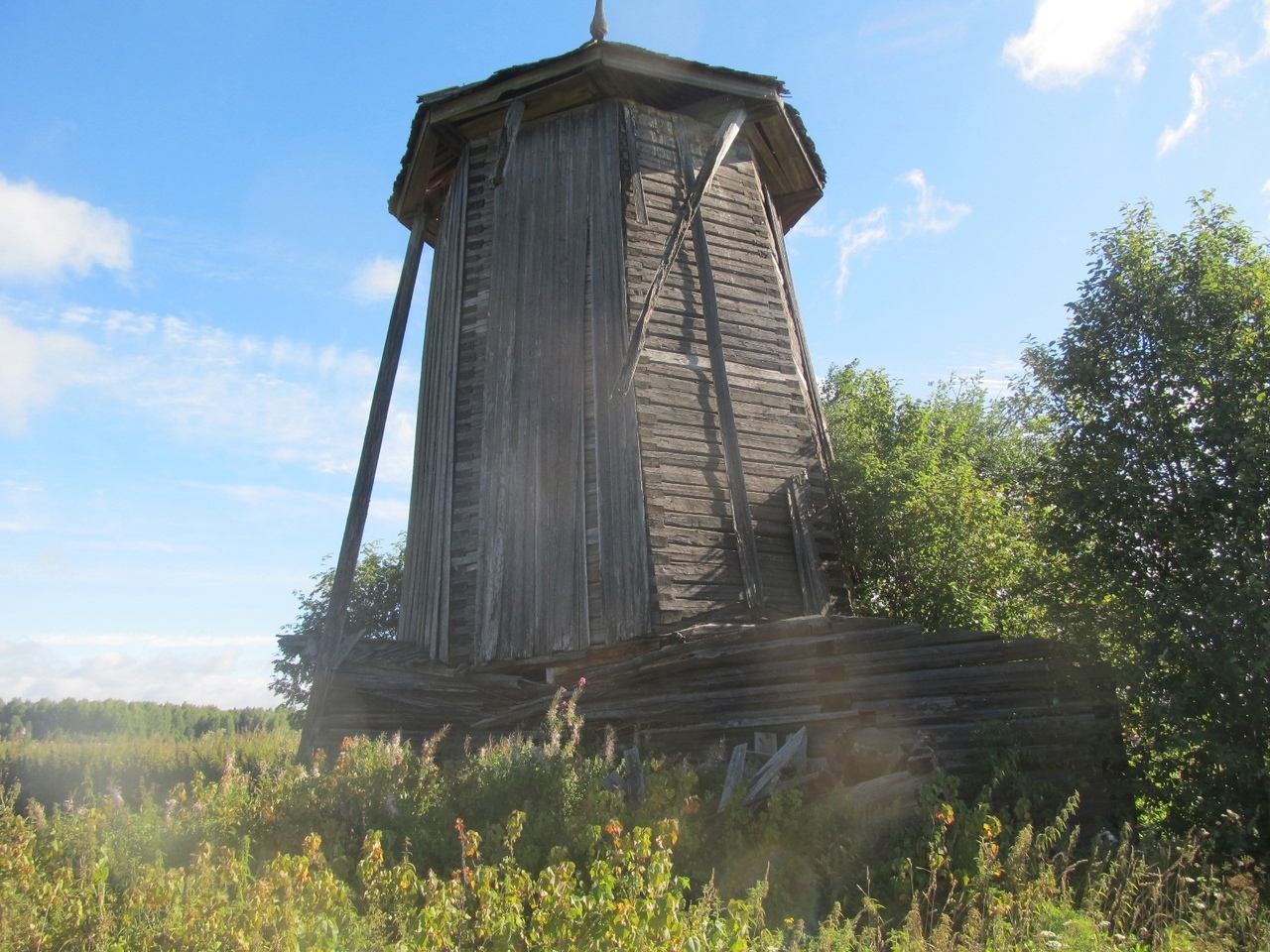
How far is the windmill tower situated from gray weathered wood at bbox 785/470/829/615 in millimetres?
26

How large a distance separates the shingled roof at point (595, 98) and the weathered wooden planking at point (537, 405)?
0.57m

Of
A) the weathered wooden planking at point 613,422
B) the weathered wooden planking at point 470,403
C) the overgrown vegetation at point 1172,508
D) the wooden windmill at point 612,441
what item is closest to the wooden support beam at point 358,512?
the wooden windmill at point 612,441

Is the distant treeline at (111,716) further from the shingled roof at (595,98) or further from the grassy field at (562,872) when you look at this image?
the grassy field at (562,872)

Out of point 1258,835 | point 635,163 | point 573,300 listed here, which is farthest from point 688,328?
point 1258,835

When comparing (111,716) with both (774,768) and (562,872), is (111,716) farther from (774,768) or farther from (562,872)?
(562,872)

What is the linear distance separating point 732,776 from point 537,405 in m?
5.53

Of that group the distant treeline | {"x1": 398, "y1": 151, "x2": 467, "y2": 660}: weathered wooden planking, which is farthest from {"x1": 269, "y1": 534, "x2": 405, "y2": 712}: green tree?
the distant treeline

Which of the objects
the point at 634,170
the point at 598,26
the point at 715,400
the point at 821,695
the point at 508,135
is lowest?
the point at 821,695

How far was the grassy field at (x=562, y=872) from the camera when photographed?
165 inches

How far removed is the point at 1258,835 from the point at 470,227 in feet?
37.1

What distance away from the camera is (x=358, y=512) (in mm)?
11867

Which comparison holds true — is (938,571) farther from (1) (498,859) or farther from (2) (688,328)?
(1) (498,859)

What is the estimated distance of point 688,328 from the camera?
11.7 meters

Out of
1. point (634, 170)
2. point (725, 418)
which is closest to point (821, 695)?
point (725, 418)
